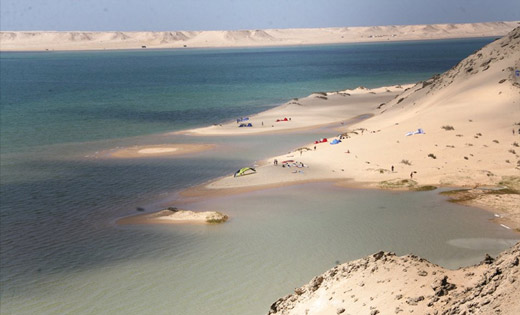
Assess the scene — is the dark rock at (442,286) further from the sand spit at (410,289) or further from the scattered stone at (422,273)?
the scattered stone at (422,273)

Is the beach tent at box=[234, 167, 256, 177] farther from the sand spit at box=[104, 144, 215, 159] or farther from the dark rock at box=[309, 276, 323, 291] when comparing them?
the dark rock at box=[309, 276, 323, 291]

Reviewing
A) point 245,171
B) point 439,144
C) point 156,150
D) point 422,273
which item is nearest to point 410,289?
point 422,273

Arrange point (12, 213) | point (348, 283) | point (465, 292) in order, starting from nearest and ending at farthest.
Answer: point (465, 292) → point (348, 283) → point (12, 213)

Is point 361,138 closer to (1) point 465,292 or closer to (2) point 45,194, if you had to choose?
(2) point 45,194

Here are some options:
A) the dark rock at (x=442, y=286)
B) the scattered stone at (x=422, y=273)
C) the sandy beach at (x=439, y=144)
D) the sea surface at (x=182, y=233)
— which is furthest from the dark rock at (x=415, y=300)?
the sandy beach at (x=439, y=144)

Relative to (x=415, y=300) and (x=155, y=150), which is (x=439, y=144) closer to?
(x=155, y=150)

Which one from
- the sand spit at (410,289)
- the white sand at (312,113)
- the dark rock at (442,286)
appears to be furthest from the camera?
the white sand at (312,113)

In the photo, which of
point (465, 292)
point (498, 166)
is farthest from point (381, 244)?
point (498, 166)
